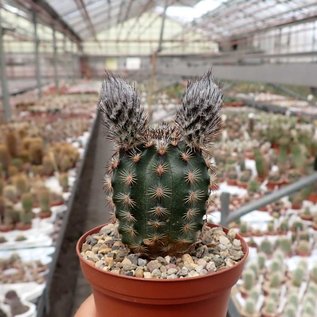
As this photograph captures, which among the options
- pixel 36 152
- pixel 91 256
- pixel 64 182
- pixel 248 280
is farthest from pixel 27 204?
pixel 91 256

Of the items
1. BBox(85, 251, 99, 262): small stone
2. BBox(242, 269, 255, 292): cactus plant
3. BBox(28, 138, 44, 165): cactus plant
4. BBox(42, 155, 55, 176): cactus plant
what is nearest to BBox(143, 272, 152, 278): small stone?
BBox(85, 251, 99, 262): small stone

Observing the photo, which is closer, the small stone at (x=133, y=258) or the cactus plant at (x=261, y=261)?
the small stone at (x=133, y=258)

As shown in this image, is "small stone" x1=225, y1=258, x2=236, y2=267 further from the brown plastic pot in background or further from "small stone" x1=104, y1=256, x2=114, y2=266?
"small stone" x1=104, y1=256, x2=114, y2=266

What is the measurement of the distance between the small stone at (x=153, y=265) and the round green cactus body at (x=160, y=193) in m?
0.03

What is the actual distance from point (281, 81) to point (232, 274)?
5.78ft

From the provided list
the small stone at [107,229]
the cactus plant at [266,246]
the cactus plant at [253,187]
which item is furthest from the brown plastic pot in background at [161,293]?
the cactus plant at [253,187]

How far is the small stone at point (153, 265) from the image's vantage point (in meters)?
0.76

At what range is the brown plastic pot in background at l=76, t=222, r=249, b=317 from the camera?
2.30ft

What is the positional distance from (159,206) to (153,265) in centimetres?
10

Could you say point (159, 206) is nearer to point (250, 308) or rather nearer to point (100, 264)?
point (100, 264)

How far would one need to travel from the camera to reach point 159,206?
752 mm

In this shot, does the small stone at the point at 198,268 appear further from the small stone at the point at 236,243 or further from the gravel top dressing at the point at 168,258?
the small stone at the point at 236,243

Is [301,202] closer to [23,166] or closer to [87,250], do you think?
[23,166]

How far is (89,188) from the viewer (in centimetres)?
455
